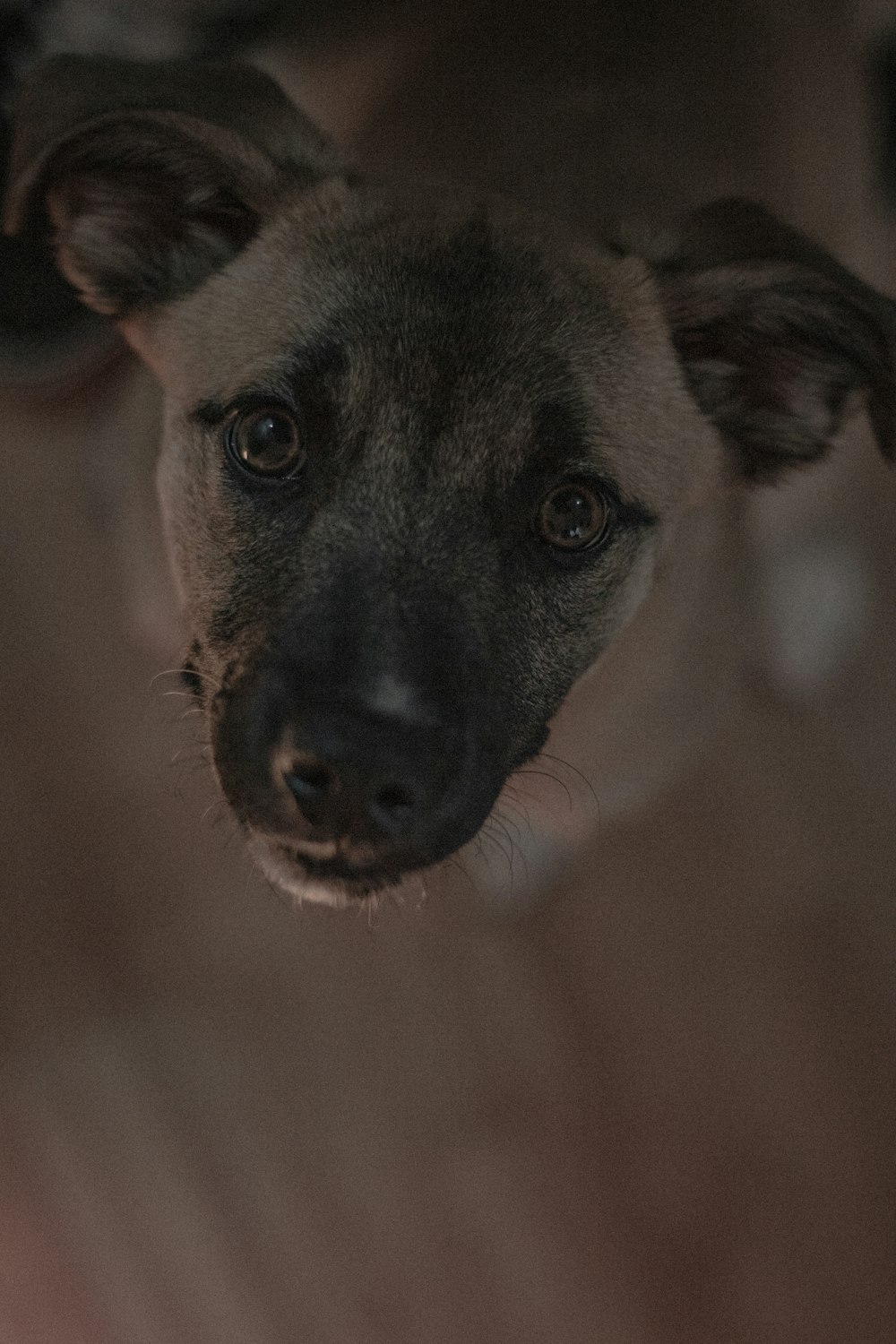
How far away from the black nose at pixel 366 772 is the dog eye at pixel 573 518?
427mm

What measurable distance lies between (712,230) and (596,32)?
905 millimetres

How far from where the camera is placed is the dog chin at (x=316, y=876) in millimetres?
1745

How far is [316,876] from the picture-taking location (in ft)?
5.90

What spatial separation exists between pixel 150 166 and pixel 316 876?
1249 mm

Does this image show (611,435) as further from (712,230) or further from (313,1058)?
(313,1058)

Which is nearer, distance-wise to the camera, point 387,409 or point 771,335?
point 387,409

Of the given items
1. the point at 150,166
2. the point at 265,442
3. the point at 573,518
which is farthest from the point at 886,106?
the point at 265,442

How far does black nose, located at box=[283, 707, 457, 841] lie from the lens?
1533 mm

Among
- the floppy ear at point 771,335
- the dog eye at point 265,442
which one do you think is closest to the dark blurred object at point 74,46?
the dog eye at point 265,442

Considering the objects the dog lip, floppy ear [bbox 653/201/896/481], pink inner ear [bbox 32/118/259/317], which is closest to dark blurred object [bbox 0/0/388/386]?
pink inner ear [bbox 32/118/259/317]

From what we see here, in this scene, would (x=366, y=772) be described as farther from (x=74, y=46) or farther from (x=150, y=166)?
(x=74, y=46)

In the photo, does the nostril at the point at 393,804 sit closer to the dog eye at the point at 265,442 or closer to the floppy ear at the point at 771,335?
the dog eye at the point at 265,442

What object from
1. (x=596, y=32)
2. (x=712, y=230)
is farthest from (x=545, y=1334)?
(x=596, y=32)

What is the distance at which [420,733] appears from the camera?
62.1 inches
